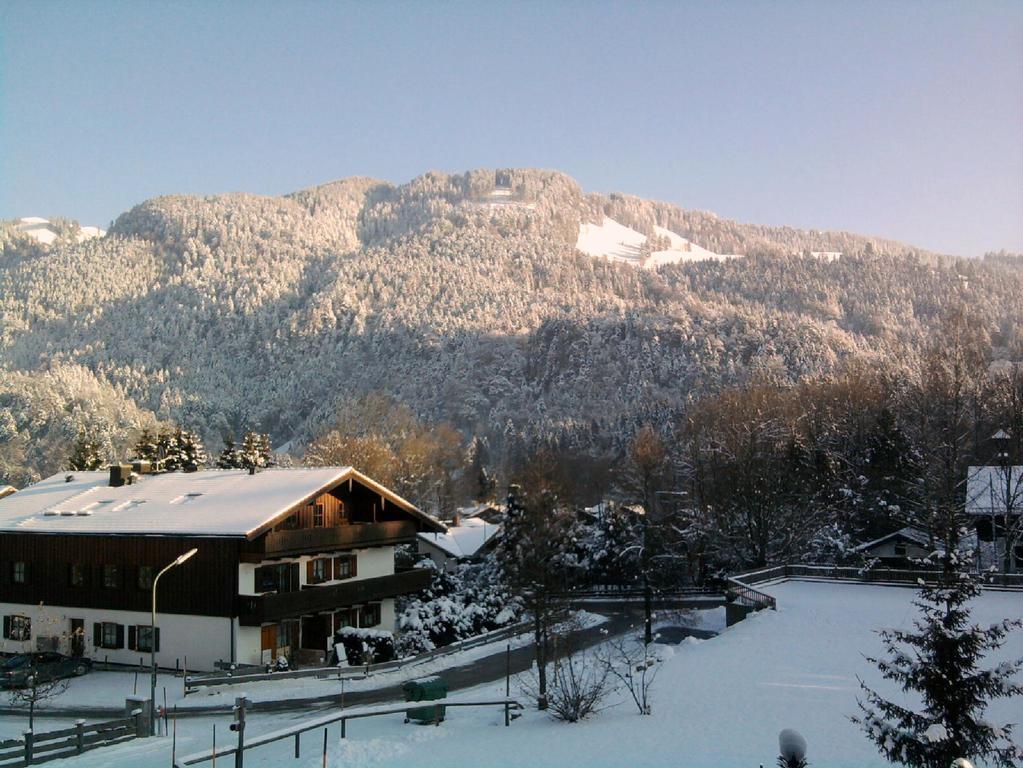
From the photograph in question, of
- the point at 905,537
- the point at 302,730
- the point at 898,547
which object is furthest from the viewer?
the point at 898,547

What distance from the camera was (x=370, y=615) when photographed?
4394 centimetres

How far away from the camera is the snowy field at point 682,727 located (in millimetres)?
20547

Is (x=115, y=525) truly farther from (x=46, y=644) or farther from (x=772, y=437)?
(x=772, y=437)

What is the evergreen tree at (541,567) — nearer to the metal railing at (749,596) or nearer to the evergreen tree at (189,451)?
the metal railing at (749,596)

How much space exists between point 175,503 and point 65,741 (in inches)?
706

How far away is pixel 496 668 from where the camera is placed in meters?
38.0

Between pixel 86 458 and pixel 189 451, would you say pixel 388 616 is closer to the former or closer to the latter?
pixel 189 451

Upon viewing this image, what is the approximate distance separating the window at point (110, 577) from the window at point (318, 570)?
7839 mm

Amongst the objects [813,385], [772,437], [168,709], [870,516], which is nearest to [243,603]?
[168,709]

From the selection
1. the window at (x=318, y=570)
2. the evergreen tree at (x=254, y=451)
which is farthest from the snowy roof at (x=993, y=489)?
the evergreen tree at (x=254, y=451)

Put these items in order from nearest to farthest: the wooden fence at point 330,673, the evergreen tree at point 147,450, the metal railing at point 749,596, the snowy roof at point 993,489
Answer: the wooden fence at point 330,673
the metal railing at point 749,596
the snowy roof at point 993,489
the evergreen tree at point 147,450

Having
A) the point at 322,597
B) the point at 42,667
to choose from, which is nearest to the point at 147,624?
the point at 42,667

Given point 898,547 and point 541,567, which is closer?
point 541,567

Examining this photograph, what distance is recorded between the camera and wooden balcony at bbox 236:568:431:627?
3562cm
